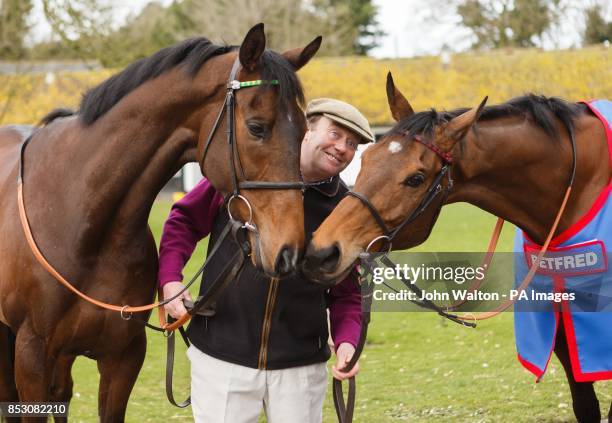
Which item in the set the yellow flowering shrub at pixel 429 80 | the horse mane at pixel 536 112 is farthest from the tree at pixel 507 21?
the horse mane at pixel 536 112

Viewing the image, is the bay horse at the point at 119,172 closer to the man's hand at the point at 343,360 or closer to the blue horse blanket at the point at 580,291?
the man's hand at the point at 343,360

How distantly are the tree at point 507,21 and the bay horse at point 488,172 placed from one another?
105 ft

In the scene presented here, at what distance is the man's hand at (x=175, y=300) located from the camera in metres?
3.21

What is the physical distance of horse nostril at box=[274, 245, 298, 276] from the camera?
2803 millimetres

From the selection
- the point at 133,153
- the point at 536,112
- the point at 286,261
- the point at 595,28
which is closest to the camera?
the point at 286,261

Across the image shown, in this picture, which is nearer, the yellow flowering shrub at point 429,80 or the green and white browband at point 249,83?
the green and white browband at point 249,83

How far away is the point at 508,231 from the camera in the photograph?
1645cm

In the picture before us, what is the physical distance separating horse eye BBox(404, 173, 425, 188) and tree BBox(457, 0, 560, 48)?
3268 cm

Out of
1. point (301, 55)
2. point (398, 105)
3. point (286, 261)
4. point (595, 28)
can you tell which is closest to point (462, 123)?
point (398, 105)

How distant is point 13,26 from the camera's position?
1653 centimetres

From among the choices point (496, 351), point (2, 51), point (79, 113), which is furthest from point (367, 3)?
point (79, 113)

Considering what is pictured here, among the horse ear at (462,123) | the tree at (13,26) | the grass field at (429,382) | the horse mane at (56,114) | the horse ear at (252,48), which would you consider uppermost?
the tree at (13,26)

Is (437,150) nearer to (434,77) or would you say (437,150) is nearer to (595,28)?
(595,28)

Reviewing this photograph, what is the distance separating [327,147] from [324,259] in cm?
53
